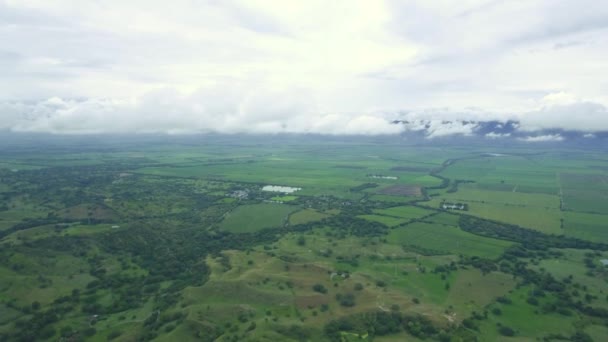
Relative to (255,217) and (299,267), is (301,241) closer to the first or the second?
(299,267)

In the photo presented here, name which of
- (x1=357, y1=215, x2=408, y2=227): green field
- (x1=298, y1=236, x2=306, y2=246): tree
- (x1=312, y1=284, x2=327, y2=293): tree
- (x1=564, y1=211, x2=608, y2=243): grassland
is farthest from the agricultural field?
(x1=357, y1=215, x2=408, y2=227): green field

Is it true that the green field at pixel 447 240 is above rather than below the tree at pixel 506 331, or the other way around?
above

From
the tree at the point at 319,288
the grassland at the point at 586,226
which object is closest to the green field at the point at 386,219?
the grassland at the point at 586,226

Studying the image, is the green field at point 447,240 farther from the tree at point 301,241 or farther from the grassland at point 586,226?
the grassland at point 586,226

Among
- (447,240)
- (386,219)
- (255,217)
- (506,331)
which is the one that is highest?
(386,219)

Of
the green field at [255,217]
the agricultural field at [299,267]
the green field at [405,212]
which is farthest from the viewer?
the green field at [405,212]

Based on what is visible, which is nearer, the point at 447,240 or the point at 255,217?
the point at 447,240

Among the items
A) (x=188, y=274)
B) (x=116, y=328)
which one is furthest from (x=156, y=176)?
(x=116, y=328)

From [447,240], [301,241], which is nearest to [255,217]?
[301,241]
